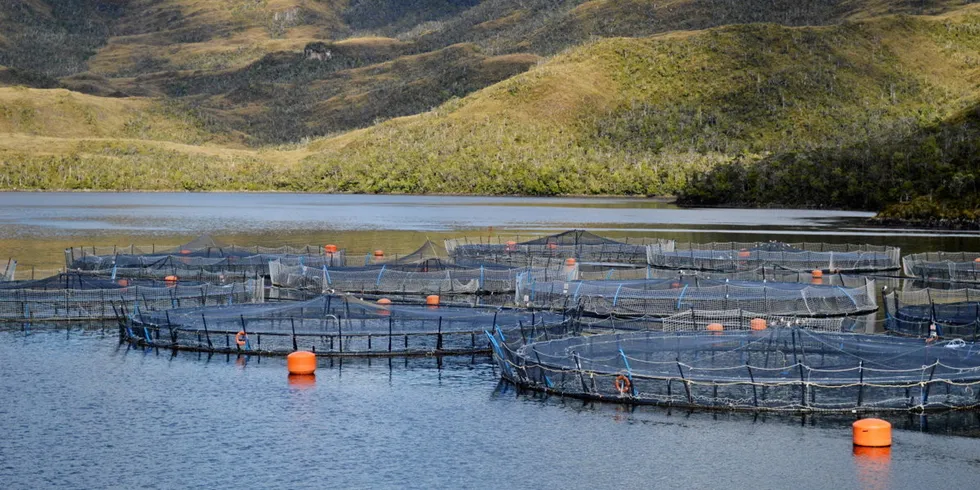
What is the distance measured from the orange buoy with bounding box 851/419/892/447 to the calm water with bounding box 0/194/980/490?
1.83 feet

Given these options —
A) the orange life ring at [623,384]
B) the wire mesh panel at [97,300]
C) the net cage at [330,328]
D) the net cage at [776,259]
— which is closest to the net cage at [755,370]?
the orange life ring at [623,384]

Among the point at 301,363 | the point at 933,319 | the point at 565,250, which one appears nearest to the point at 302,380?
the point at 301,363

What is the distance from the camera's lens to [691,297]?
53.8m

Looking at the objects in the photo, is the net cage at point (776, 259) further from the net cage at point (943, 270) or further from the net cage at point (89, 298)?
the net cage at point (89, 298)

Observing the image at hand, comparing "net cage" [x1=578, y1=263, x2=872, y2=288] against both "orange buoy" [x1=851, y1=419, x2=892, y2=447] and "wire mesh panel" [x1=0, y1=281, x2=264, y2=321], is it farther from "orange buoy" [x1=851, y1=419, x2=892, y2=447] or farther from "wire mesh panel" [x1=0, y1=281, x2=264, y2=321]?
"orange buoy" [x1=851, y1=419, x2=892, y2=447]

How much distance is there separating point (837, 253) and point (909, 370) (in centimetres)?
4327

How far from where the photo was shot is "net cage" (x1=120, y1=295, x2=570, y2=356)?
4578 centimetres

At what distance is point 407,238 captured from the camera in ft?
378

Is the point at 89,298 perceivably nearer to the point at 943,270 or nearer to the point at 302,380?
the point at 302,380

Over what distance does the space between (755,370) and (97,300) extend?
3011 cm

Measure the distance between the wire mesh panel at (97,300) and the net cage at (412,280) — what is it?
734 cm

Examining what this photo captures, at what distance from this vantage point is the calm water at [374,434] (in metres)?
30.1

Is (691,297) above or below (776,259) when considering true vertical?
below

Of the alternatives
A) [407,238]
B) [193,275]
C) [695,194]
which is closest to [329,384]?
[193,275]
